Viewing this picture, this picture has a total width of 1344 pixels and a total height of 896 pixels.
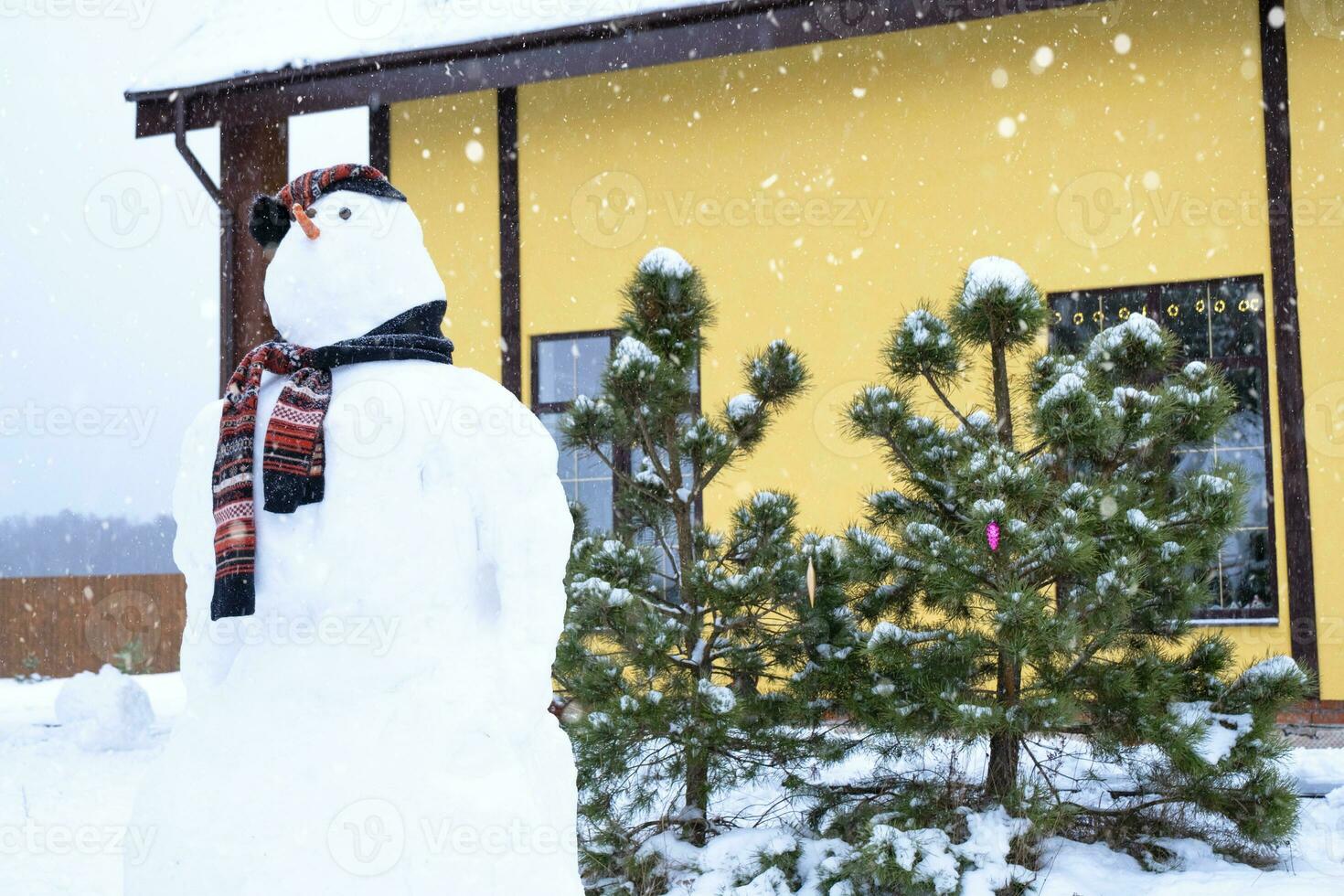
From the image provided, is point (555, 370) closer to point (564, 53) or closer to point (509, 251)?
point (509, 251)

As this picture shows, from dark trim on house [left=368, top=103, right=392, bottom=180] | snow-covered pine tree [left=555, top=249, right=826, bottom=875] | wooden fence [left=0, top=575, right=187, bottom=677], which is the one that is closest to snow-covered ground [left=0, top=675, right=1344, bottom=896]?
snow-covered pine tree [left=555, top=249, right=826, bottom=875]

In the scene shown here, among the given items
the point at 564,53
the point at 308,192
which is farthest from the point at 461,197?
the point at 308,192

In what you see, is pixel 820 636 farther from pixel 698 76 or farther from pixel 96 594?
pixel 96 594

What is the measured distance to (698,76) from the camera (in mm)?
7566

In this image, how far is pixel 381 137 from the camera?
819 cm

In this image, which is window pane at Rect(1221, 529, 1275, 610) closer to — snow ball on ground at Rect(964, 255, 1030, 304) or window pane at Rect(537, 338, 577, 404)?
snow ball on ground at Rect(964, 255, 1030, 304)

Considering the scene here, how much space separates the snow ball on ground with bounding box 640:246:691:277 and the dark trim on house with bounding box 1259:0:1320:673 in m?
3.99

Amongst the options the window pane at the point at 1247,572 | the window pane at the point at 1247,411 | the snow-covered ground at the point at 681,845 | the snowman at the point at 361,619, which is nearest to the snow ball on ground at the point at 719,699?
the snow-covered ground at the point at 681,845

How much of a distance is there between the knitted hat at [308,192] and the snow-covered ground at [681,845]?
126 cm

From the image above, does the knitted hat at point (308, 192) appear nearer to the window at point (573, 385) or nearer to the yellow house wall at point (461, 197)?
the window at point (573, 385)

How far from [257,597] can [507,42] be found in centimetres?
567

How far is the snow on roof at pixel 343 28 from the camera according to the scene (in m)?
7.17

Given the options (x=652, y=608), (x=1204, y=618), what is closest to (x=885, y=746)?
(x=652, y=608)

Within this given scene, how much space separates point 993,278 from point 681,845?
2.29 metres
